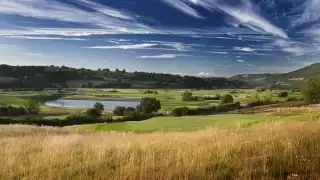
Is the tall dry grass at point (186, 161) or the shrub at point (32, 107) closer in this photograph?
the tall dry grass at point (186, 161)

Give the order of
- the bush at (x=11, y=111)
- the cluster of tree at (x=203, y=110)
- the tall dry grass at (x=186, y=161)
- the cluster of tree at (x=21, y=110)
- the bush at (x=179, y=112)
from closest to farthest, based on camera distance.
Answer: the tall dry grass at (x=186, y=161) < the bush at (x=179, y=112) < the cluster of tree at (x=203, y=110) < the bush at (x=11, y=111) < the cluster of tree at (x=21, y=110)

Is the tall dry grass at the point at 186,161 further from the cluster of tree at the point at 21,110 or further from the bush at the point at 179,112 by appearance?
the cluster of tree at the point at 21,110

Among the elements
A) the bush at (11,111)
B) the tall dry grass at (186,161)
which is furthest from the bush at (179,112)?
the tall dry grass at (186,161)

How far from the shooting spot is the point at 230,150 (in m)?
8.16

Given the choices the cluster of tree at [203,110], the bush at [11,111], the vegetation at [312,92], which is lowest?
the bush at [11,111]

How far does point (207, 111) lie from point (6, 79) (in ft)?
396

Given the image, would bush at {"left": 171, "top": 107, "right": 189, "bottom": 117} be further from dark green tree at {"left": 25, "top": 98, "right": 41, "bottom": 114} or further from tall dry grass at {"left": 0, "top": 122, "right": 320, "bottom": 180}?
tall dry grass at {"left": 0, "top": 122, "right": 320, "bottom": 180}

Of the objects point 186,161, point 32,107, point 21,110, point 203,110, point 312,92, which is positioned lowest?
point 21,110

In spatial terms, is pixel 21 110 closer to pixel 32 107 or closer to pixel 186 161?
pixel 32 107

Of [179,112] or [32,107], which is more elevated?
[179,112]

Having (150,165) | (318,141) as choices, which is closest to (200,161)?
(150,165)

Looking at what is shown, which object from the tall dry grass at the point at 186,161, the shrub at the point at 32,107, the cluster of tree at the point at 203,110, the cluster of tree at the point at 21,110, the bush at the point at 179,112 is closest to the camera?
the tall dry grass at the point at 186,161

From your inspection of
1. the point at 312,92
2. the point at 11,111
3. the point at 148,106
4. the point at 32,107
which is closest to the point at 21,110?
the point at 32,107

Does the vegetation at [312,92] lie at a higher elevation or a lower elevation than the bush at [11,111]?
higher
